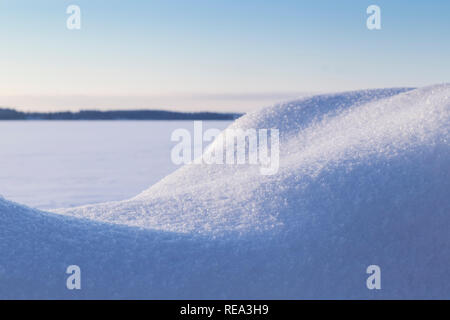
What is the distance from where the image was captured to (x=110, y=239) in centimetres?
334

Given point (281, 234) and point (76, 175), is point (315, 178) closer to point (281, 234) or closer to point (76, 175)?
point (281, 234)

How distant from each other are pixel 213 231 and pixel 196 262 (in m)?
0.42

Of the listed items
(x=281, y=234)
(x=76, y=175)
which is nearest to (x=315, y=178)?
(x=281, y=234)

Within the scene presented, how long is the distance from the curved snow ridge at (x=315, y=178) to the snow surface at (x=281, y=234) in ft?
0.04

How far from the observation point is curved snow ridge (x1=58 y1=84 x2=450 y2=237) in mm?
3637

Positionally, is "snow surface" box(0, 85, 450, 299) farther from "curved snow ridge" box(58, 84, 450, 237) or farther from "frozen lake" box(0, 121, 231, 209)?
"frozen lake" box(0, 121, 231, 209)

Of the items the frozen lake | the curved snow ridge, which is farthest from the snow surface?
the frozen lake

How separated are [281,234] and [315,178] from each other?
751 mm

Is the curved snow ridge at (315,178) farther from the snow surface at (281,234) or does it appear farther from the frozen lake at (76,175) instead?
the frozen lake at (76,175)

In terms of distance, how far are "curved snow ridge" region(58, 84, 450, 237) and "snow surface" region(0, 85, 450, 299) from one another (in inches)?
0.5

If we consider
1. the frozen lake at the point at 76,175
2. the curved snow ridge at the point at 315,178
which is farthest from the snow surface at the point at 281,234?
the frozen lake at the point at 76,175

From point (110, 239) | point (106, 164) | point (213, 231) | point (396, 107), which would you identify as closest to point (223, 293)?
point (213, 231)

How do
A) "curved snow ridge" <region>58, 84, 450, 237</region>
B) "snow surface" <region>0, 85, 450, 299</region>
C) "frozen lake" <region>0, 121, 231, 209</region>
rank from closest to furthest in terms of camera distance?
"snow surface" <region>0, 85, 450, 299</region>
"curved snow ridge" <region>58, 84, 450, 237</region>
"frozen lake" <region>0, 121, 231, 209</region>
